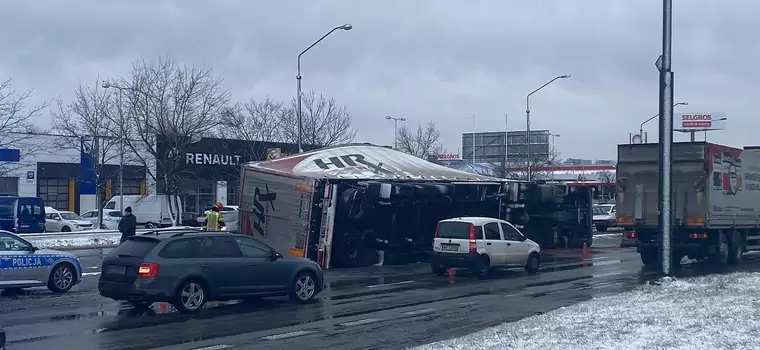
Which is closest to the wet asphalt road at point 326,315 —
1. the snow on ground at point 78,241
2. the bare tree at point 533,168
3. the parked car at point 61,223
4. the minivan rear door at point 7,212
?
the snow on ground at point 78,241

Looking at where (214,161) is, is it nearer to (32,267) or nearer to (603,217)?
(603,217)

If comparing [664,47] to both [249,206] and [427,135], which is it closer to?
[249,206]

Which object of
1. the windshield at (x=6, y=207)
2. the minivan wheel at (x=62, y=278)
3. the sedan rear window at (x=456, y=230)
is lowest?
the minivan wheel at (x=62, y=278)

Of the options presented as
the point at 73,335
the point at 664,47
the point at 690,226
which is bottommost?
the point at 73,335

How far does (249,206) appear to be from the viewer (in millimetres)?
27328

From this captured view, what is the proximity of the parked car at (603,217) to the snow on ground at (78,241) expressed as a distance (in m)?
23.3

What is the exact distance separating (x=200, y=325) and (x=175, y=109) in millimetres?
30466

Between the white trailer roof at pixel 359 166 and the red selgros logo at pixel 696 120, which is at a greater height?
the red selgros logo at pixel 696 120

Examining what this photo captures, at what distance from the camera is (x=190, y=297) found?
1562cm

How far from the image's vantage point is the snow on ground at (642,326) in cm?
1087

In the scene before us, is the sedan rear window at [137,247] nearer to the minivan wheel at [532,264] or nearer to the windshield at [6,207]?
the minivan wheel at [532,264]

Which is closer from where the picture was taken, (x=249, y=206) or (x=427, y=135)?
(x=249, y=206)

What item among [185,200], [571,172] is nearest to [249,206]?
[185,200]

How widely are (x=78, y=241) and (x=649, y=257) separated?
2188cm
